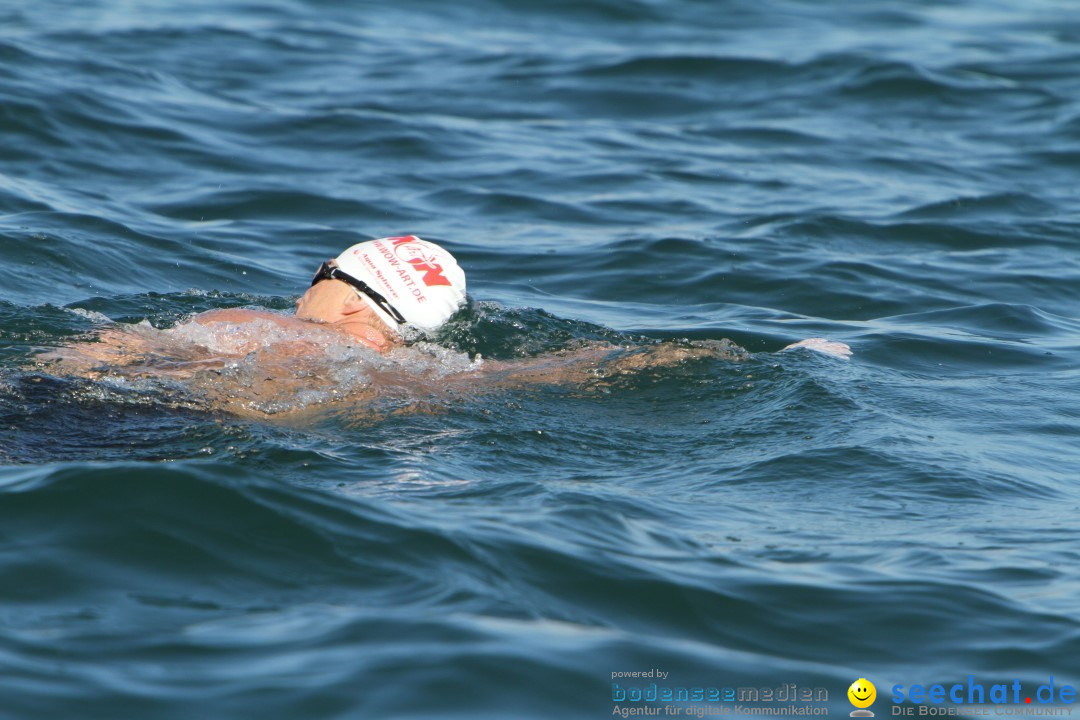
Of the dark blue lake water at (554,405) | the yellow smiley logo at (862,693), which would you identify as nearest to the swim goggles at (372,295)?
the dark blue lake water at (554,405)

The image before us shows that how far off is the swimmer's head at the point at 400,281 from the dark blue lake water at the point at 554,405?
30 cm

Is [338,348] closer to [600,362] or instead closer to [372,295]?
[372,295]

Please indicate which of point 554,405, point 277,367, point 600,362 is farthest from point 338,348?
point 600,362

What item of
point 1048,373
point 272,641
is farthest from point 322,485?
point 1048,373

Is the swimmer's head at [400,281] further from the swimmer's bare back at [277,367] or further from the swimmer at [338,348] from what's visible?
the swimmer's bare back at [277,367]

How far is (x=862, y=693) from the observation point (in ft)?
14.3

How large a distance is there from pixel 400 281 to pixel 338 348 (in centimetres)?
68

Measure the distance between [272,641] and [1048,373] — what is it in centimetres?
587

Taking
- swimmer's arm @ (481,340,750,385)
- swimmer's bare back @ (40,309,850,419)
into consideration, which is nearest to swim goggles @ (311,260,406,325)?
swimmer's bare back @ (40,309,850,419)

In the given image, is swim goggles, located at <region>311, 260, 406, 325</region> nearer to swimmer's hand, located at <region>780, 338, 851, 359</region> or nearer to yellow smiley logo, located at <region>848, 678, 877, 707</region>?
swimmer's hand, located at <region>780, 338, 851, 359</region>

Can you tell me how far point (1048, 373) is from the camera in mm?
8508

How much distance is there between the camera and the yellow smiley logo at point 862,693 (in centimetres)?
431

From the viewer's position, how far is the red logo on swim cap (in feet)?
24.5

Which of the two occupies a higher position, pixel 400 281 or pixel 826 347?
pixel 400 281
